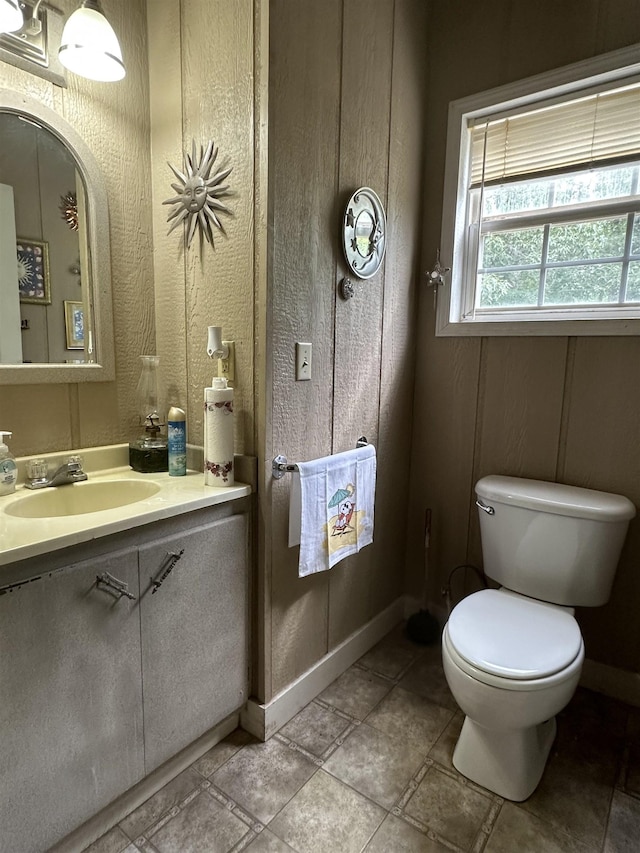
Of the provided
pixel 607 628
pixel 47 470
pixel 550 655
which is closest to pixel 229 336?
pixel 47 470

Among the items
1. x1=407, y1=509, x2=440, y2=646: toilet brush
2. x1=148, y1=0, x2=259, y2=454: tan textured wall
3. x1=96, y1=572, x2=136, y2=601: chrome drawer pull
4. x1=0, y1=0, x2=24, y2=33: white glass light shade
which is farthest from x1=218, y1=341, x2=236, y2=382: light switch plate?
x1=407, y1=509, x2=440, y2=646: toilet brush

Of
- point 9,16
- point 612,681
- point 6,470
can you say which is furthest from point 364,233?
point 612,681

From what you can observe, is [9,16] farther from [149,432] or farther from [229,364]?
[149,432]

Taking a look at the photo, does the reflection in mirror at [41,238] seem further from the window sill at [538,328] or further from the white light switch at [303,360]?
the window sill at [538,328]

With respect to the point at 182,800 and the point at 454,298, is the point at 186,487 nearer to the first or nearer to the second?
the point at 182,800

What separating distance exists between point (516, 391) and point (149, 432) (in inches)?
54.3

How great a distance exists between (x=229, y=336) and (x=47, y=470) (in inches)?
25.9

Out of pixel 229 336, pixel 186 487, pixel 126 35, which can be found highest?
pixel 126 35

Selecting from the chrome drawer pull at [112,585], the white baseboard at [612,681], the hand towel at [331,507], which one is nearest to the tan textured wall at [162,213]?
the hand towel at [331,507]

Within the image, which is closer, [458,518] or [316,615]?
→ [316,615]

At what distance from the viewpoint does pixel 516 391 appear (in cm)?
190

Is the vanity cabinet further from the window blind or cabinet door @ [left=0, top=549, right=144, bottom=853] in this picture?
the window blind

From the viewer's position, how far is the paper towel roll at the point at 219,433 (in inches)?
55.1

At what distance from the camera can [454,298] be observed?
80.4 inches
